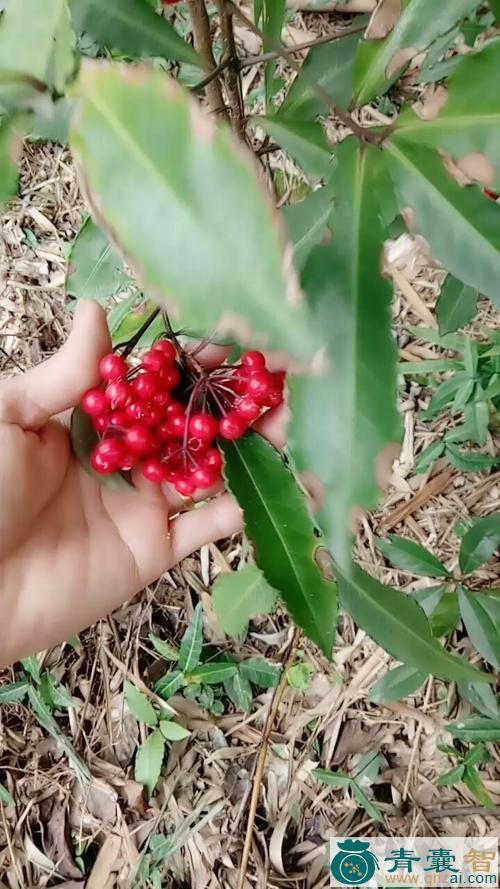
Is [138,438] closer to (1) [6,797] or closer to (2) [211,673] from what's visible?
(2) [211,673]

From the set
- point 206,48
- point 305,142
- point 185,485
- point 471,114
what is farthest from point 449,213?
point 185,485

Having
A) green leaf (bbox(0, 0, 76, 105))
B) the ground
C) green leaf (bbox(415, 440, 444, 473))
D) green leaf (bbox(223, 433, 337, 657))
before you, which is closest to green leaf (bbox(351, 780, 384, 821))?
the ground

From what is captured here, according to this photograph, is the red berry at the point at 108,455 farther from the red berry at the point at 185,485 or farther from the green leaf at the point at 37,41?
the green leaf at the point at 37,41

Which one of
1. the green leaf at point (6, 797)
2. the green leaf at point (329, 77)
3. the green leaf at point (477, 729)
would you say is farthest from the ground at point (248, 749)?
the green leaf at point (329, 77)

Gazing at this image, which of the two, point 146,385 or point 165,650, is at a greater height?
point 146,385

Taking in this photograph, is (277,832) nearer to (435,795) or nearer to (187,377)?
(435,795)
